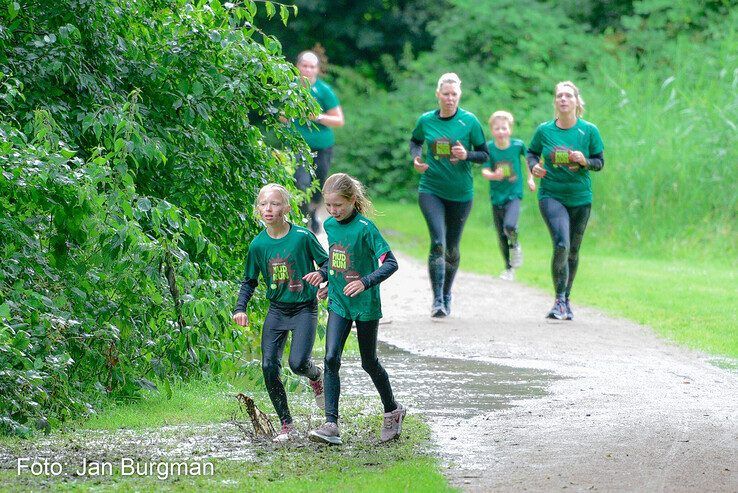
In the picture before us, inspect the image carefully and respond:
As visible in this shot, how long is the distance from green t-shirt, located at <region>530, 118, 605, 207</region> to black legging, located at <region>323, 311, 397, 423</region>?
506 centimetres

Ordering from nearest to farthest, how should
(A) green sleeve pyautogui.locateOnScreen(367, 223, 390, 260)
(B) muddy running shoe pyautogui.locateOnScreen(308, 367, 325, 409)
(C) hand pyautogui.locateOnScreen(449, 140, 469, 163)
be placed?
(A) green sleeve pyautogui.locateOnScreen(367, 223, 390, 260) < (B) muddy running shoe pyautogui.locateOnScreen(308, 367, 325, 409) < (C) hand pyautogui.locateOnScreen(449, 140, 469, 163)

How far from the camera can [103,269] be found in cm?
790

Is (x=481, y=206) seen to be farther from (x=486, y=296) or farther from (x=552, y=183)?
(x=552, y=183)

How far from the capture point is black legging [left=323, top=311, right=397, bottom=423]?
7.08 meters

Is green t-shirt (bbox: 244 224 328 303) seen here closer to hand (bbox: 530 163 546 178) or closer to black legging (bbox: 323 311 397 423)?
black legging (bbox: 323 311 397 423)

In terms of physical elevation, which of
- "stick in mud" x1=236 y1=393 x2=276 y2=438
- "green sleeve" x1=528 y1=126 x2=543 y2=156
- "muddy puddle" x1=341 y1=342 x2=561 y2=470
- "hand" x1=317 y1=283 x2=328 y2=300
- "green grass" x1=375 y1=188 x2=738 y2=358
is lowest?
"green grass" x1=375 y1=188 x2=738 y2=358

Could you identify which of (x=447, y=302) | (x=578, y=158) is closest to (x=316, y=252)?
(x=578, y=158)

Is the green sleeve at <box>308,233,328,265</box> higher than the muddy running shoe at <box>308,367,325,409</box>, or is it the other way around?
the green sleeve at <box>308,233,328,265</box>

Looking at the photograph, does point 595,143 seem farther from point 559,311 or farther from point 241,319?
point 241,319

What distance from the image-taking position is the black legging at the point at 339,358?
7.08 meters

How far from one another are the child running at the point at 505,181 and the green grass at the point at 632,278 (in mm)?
635

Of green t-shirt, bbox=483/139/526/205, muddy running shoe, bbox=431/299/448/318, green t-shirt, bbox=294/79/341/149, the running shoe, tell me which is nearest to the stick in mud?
muddy running shoe, bbox=431/299/448/318

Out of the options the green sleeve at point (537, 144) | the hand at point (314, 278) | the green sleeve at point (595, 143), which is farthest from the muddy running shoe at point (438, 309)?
the hand at point (314, 278)

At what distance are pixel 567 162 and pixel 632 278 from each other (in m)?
4.00
